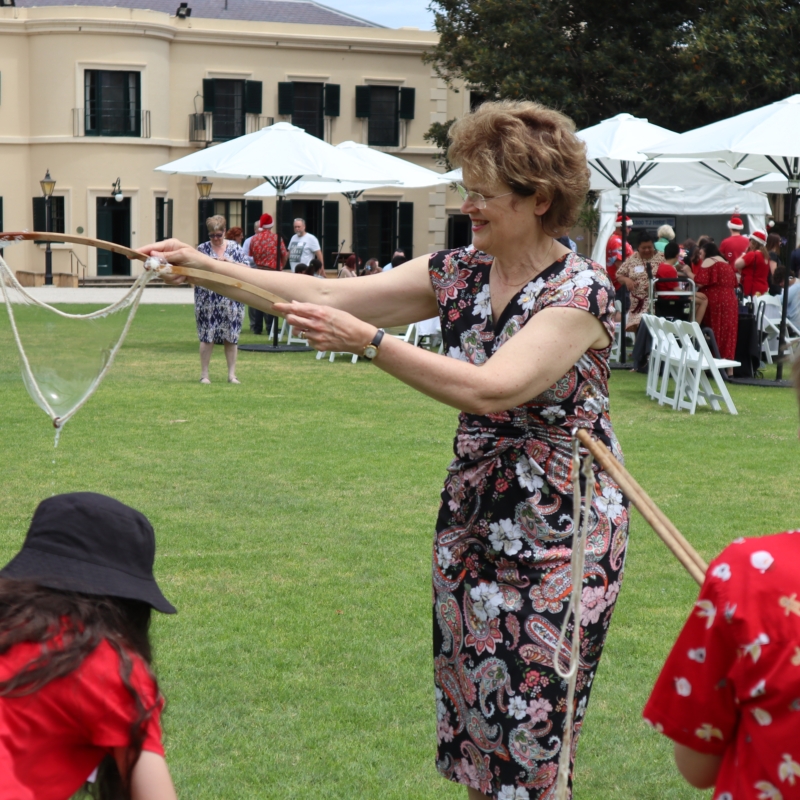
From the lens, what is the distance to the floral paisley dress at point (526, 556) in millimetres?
2693

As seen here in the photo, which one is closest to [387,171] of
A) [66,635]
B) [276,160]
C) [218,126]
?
[276,160]

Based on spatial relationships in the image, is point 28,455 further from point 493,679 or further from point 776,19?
point 776,19

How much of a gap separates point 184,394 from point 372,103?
112 feet

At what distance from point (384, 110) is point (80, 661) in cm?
4414

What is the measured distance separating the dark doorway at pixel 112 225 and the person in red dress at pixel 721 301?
29.8m

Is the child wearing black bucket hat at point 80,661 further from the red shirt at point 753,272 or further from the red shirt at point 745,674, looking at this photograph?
the red shirt at point 753,272

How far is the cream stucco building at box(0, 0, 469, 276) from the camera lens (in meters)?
40.4

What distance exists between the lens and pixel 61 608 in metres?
1.92

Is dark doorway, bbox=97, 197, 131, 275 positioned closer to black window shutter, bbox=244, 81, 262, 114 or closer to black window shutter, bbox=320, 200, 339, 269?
black window shutter, bbox=244, 81, 262, 114

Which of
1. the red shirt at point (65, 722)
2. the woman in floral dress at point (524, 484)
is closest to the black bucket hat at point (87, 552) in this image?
the red shirt at point (65, 722)

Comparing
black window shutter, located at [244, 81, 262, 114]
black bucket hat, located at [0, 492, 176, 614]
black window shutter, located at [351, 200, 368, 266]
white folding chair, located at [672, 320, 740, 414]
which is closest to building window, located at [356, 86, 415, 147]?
black window shutter, located at [351, 200, 368, 266]

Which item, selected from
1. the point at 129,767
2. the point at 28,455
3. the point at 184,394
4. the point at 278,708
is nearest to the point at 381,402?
the point at 184,394

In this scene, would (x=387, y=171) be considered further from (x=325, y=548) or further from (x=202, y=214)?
(x=202, y=214)

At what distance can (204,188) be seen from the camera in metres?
39.2
